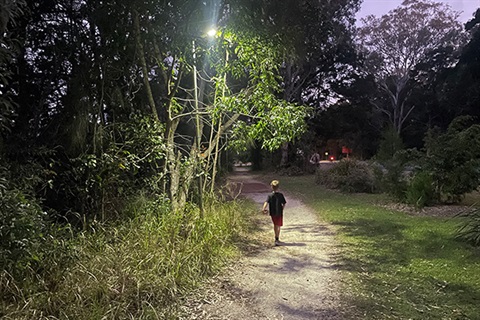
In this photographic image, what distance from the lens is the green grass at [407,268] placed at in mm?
3729

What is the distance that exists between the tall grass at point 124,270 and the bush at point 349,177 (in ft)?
30.2

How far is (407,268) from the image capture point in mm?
4984

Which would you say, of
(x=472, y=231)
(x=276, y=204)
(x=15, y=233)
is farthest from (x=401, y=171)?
(x=15, y=233)

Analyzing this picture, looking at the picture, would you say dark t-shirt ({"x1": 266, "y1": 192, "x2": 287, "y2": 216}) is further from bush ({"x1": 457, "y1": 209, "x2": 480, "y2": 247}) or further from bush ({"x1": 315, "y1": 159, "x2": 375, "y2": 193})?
bush ({"x1": 315, "y1": 159, "x2": 375, "y2": 193})

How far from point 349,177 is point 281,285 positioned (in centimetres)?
1052

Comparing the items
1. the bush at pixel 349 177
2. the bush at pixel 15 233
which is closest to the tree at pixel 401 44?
the bush at pixel 349 177

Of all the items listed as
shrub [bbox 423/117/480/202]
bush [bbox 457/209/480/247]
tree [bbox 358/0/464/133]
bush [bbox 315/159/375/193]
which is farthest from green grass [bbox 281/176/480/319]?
tree [bbox 358/0/464/133]

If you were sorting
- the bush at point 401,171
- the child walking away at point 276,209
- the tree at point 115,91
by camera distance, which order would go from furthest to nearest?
the bush at point 401,171 < the child walking away at point 276,209 < the tree at point 115,91

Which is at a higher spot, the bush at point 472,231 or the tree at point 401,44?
the tree at point 401,44

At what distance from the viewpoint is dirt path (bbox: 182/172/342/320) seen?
374 cm

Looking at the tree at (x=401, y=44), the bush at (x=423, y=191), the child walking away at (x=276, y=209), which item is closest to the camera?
the child walking away at (x=276, y=209)

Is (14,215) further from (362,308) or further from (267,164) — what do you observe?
(267,164)

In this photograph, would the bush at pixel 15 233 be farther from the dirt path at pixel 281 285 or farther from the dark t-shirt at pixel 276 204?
the dark t-shirt at pixel 276 204

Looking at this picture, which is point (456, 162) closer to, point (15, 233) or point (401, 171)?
point (401, 171)
